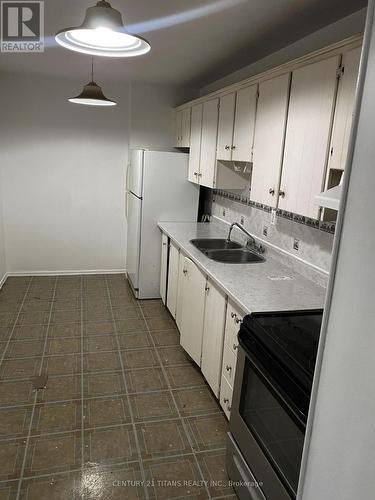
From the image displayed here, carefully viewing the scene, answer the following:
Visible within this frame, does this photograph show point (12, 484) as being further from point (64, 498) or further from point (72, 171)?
point (72, 171)

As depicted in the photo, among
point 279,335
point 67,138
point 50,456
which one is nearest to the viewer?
point 279,335

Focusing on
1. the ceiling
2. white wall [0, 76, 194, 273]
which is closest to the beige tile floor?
white wall [0, 76, 194, 273]

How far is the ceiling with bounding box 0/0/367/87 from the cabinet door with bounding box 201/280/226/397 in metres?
1.67

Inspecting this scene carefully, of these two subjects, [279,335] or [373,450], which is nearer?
[373,450]

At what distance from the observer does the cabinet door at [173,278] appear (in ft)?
12.0

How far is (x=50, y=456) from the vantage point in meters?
2.11

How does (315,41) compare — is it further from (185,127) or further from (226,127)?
(185,127)

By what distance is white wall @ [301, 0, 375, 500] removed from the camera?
2.64 feet

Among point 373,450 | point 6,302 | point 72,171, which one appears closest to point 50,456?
point 373,450

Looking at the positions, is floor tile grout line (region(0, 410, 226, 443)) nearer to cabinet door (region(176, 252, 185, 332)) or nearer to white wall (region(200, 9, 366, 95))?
cabinet door (region(176, 252, 185, 332))

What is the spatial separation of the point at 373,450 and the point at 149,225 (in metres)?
3.62

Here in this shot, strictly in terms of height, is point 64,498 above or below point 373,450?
below

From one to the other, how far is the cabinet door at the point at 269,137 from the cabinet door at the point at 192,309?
76 centimetres

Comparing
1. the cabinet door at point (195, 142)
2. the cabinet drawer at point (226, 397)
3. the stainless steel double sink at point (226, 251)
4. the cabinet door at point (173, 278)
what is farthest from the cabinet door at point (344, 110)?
the cabinet door at point (195, 142)
